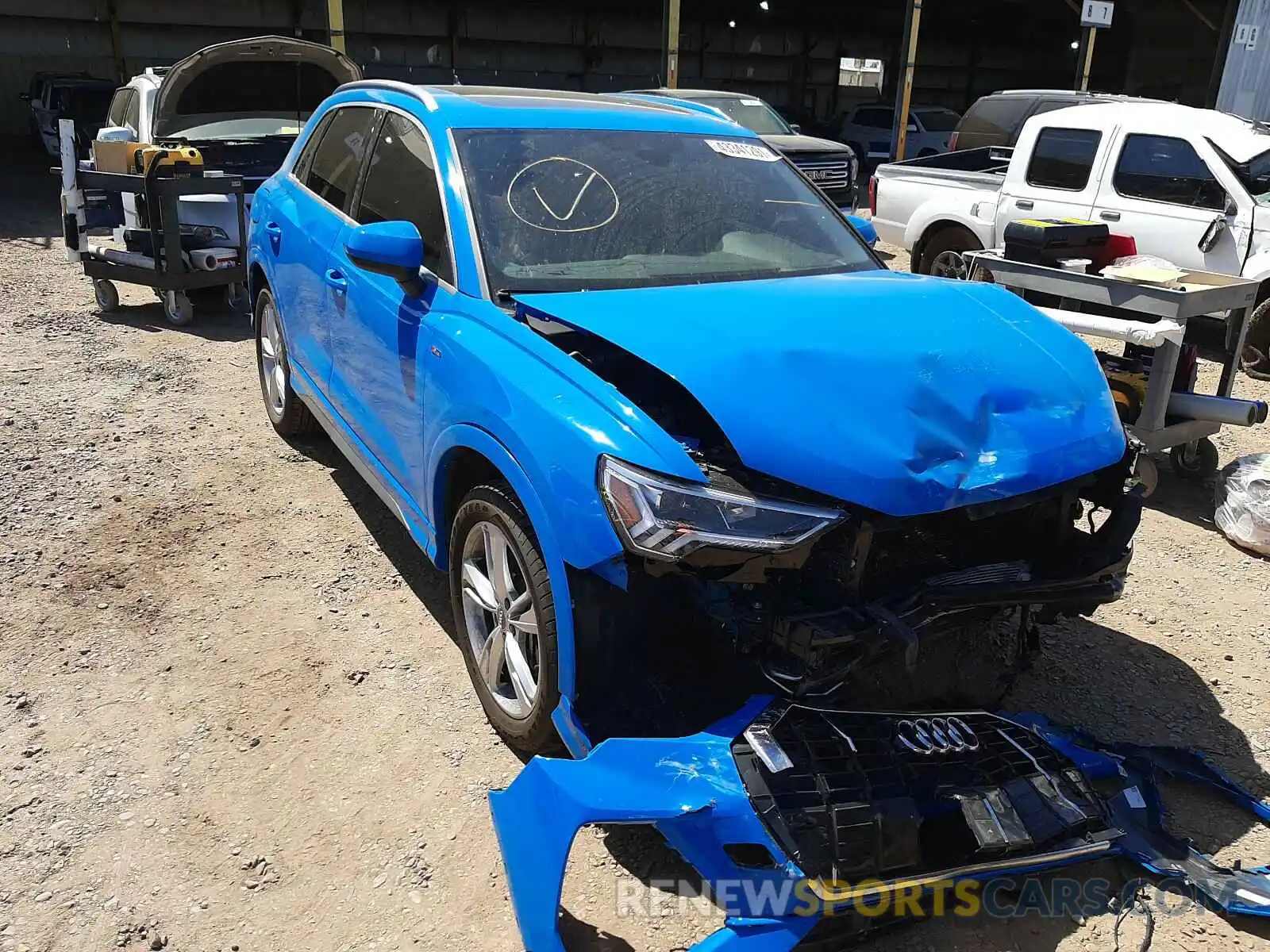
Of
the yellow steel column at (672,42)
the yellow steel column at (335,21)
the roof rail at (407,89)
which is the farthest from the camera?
the yellow steel column at (672,42)

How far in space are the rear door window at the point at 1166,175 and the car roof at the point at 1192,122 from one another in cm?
13

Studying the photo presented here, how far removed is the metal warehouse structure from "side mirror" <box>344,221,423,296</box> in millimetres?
20281

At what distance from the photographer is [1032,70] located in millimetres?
32656

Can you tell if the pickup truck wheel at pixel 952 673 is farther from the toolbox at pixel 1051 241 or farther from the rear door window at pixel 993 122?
the rear door window at pixel 993 122

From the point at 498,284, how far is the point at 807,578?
1.40 metres

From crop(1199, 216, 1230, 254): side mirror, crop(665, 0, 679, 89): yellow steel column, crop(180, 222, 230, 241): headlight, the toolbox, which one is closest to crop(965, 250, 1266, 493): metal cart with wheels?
the toolbox

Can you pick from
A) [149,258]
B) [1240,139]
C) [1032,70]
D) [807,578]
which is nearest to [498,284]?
[807,578]

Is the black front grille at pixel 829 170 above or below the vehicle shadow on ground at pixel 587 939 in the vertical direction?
above

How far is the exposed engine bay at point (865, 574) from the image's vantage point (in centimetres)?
227

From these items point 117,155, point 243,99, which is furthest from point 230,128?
point 117,155

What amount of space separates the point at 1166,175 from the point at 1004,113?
3.70 m

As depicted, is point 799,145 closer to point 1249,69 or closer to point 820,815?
point 1249,69

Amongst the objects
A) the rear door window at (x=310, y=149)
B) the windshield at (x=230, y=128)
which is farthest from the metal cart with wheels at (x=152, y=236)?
the rear door window at (x=310, y=149)

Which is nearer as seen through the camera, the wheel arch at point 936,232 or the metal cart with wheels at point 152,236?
the metal cart with wheels at point 152,236
